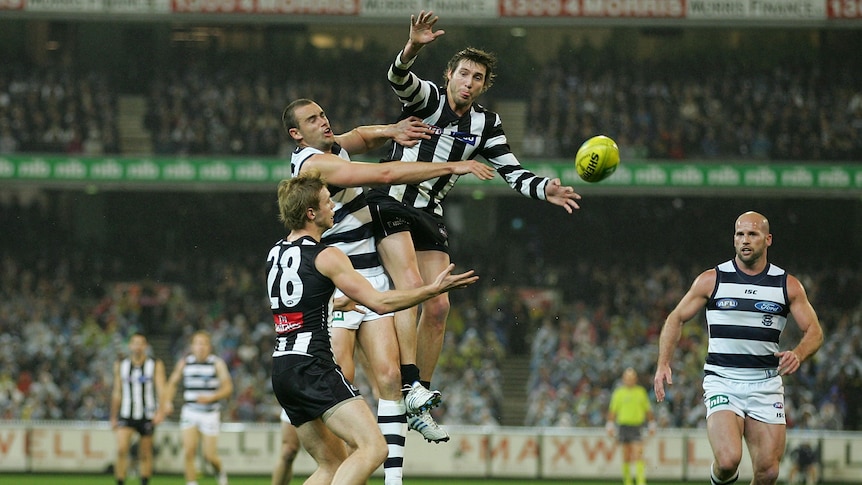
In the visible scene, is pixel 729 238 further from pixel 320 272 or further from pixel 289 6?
pixel 320 272

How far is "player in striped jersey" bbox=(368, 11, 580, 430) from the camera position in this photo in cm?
765

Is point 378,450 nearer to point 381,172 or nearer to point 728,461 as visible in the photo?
point 381,172

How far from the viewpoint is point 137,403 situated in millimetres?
14836

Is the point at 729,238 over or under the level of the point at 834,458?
over

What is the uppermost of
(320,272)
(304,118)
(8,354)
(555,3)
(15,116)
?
(555,3)

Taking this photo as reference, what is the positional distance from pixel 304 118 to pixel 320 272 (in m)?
1.28

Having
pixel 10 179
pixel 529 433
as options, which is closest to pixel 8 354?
pixel 10 179

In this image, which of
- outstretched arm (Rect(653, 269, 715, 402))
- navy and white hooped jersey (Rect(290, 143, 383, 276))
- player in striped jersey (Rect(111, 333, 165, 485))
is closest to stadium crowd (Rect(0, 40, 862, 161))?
player in striped jersey (Rect(111, 333, 165, 485))

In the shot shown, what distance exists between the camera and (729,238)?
25203 millimetres

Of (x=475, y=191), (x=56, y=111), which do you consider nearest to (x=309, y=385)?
(x=475, y=191)

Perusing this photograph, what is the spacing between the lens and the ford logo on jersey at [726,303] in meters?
8.73

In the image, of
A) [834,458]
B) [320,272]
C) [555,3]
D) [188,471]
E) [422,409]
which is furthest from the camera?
[555,3]

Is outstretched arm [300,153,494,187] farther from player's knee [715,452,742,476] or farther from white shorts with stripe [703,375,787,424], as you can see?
player's knee [715,452,742,476]

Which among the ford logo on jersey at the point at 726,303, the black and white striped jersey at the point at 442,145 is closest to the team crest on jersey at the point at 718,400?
the ford logo on jersey at the point at 726,303
